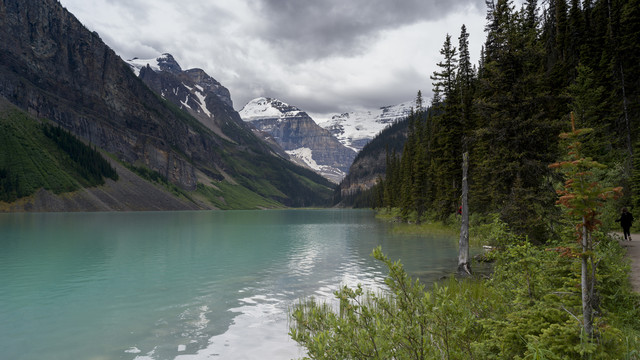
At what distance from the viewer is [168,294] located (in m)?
18.0

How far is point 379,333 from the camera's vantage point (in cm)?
540

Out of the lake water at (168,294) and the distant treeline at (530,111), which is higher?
the distant treeline at (530,111)

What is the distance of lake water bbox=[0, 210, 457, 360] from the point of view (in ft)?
36.3

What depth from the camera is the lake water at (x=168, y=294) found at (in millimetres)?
11078

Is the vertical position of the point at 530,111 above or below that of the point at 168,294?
above

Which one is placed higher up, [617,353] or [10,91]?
[10,91]

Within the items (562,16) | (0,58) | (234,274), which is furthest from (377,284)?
(0,58)

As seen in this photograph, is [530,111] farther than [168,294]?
Yes

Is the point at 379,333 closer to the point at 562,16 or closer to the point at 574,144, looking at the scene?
the point at 574,144

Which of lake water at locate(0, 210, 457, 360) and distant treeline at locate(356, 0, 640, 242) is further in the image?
distant treeline at locate(356, 0, 640, 242)

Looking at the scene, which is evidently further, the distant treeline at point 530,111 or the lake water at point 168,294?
the distant treeline at point 530,111

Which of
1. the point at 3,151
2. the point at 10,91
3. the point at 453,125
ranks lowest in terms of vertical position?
the point at 453,125

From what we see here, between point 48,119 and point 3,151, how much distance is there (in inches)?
1972

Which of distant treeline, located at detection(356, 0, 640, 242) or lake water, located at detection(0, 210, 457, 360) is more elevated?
distant treeline, located at detection(356, 0, 640, 242)
